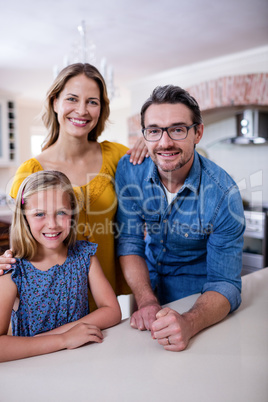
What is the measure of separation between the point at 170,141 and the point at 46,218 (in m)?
0.46

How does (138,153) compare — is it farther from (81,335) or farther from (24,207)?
(81,335)

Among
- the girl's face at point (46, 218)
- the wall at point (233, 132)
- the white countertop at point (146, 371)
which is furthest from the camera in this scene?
the wall at point (233, 132)

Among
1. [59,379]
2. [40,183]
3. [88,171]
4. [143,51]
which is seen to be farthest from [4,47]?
[59,379]

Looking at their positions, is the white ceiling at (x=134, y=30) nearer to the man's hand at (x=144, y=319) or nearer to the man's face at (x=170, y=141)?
the man's face at (x=170, y=141)

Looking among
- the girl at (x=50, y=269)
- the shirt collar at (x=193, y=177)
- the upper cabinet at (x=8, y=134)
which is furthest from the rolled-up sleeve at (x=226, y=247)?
the upper cabinet at (x=8, y=134)

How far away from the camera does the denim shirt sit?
1.15m

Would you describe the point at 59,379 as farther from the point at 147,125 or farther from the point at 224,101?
the point at 224,101

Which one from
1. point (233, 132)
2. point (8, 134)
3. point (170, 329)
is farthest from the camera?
point (8, 134)

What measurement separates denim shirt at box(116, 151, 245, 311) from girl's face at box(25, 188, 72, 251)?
1.20 feet

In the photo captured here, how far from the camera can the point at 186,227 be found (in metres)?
1.25

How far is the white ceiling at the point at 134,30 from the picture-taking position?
263cm

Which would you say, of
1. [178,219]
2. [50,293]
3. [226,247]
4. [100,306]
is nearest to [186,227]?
[178,219]

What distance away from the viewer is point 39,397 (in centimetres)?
66

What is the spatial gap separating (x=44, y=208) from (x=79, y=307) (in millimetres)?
330
